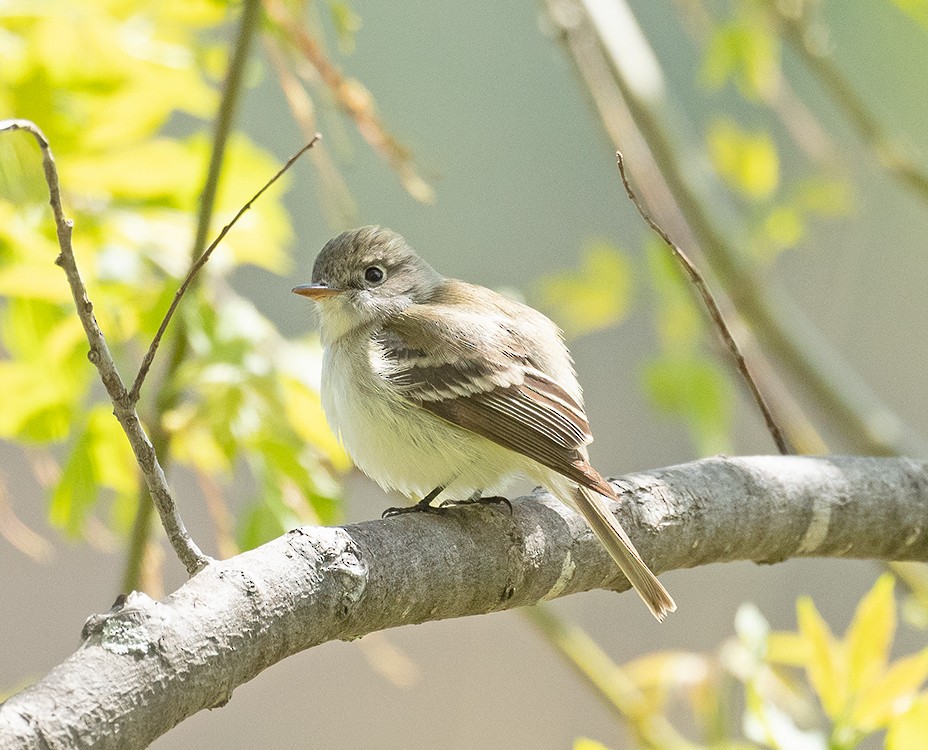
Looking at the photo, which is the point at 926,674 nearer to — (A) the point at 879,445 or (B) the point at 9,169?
(A) the point at 879,445

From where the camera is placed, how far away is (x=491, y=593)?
1.66 m

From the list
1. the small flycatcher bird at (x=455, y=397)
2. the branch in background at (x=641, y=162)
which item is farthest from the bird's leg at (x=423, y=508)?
the branch in background at (x=641, y=162)

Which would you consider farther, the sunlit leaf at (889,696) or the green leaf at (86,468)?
the green leaf at (86,468)

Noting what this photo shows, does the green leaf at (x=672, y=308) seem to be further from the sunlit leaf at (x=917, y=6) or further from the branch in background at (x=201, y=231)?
the branch in background at (x=201, y=231)

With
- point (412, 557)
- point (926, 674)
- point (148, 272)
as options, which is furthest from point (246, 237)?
point (926, 674)

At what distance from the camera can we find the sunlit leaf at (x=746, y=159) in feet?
9.63

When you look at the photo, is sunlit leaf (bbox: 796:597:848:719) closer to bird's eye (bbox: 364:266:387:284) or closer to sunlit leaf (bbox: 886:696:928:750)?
sunlit leaf (bbox: 886:696:928:750)

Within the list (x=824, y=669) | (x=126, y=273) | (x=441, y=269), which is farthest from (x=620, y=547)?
(x=441, y=269)

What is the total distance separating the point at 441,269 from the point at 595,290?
244cm

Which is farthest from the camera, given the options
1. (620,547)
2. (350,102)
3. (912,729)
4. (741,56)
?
(741,56)

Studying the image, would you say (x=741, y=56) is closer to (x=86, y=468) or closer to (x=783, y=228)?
(x=783, y=228)

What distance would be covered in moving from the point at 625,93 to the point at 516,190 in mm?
3584

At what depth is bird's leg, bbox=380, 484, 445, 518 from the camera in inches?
73.0

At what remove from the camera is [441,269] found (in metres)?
5.43
